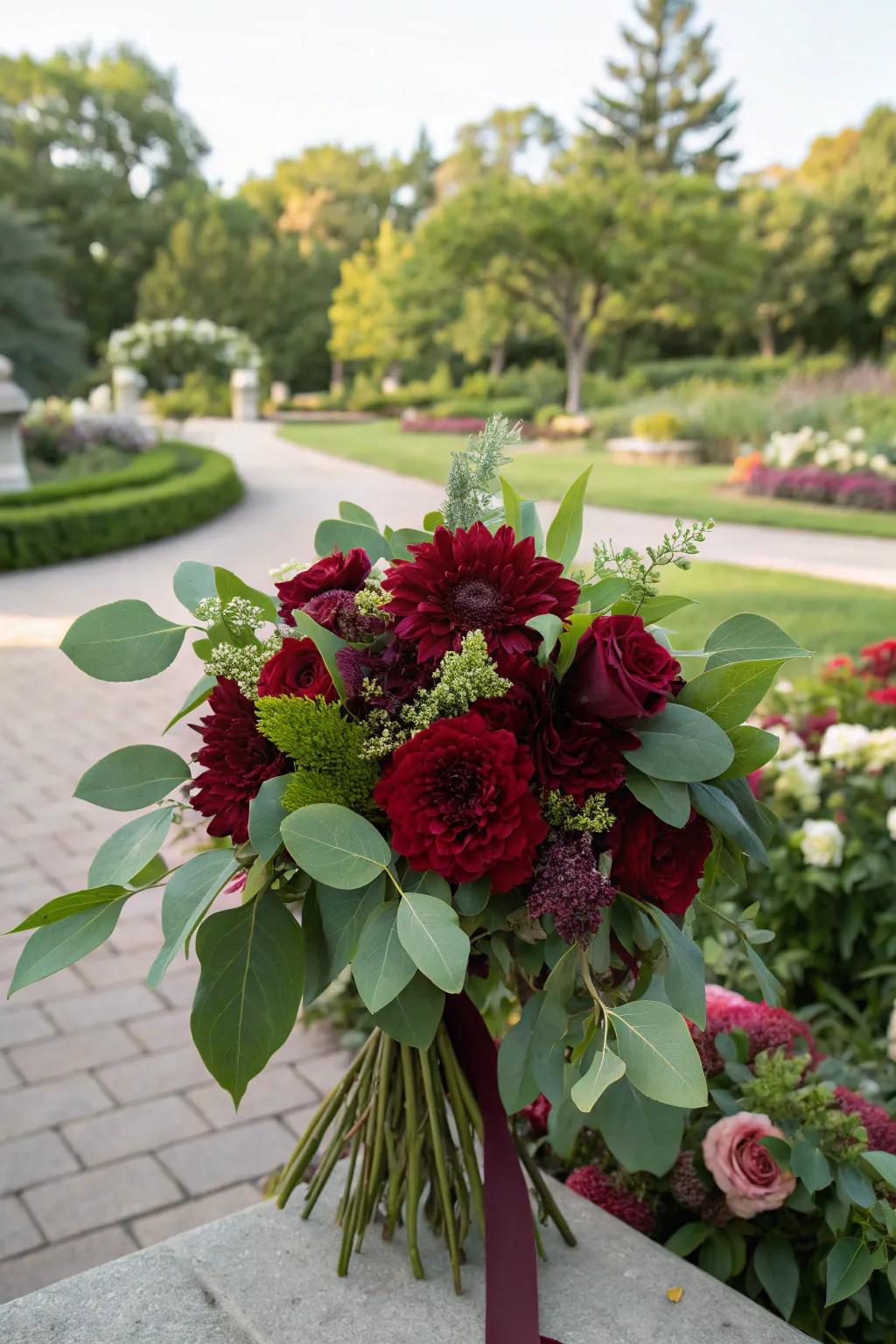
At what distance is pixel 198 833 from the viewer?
4012 millimetres

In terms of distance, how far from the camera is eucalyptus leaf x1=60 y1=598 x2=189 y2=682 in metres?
1.05

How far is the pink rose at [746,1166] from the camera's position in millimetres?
1343

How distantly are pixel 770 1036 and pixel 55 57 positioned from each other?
4589 cm

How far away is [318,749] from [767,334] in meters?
35.2

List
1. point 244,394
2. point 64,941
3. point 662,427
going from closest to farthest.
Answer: point 64,941
point 662,427
point 244,394

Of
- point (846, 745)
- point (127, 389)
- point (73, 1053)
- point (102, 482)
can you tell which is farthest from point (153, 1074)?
point (127, 389)

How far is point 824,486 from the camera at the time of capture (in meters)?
12.6

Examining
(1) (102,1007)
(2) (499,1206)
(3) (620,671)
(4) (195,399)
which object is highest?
(3) (620,671)

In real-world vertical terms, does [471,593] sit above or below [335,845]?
above

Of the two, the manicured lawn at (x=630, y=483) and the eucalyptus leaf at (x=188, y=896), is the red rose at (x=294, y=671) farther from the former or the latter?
the manicured lawn at (x=630, y=483)

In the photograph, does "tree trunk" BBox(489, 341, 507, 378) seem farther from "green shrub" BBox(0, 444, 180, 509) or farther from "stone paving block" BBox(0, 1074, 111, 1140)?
"stone paving block" BBox(0, 1074, 111, 1140)

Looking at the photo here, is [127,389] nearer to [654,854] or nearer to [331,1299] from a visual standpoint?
[331,1299]

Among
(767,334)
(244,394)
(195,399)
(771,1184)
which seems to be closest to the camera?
(771,1184)

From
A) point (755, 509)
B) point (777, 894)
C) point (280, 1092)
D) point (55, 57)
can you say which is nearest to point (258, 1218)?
point (280, 1092)
